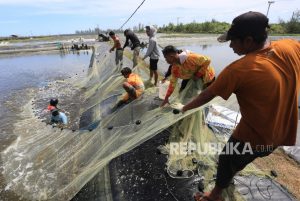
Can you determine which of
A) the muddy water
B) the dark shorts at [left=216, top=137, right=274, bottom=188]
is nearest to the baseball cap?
the dark shorts at [left=216, top=137, right=274, bottom=188]

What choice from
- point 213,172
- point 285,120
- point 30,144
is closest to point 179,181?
point 213,172

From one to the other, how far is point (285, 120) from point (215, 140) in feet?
6.34

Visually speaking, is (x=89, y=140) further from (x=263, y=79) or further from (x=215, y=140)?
(x=263, y=79)

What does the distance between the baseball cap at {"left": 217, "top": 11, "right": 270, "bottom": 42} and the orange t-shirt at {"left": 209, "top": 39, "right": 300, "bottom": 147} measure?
14 cm

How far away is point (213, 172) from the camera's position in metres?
3.37

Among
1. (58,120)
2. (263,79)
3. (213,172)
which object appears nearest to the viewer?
(263,79)

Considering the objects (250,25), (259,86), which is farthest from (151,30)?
(259,86)

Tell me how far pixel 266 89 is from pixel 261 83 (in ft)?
0.21

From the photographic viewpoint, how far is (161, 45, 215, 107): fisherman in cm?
445

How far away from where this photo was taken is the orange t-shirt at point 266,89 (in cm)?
190

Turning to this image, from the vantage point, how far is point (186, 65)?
452 cm

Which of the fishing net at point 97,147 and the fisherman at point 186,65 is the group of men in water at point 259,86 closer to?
the fishing net at point 97,147

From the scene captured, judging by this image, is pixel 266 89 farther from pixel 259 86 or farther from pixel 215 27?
pixel 215 27

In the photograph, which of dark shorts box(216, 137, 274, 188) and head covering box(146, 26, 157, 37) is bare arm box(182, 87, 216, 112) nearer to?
dark shorts box(216, 137, 274, 188)
